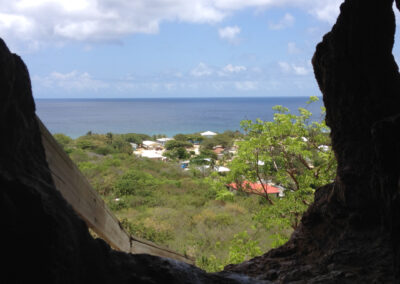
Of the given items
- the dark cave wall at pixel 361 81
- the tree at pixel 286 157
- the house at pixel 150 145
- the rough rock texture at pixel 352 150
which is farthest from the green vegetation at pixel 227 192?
the house at pixel 150 145

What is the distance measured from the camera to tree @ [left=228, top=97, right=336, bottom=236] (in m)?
8.20

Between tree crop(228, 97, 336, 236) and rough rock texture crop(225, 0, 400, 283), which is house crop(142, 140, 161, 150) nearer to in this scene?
tree crop(228, 97, 336, 236)

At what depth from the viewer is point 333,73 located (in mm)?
2580

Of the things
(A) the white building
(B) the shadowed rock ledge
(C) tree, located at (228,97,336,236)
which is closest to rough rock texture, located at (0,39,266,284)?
(B) the shadowed rock ledge

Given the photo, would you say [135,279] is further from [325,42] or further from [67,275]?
[325,42]

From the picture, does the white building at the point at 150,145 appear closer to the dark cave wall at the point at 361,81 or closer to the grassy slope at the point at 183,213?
the grassy slope at the point at 183,213

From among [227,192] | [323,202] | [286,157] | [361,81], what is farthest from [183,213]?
[361,81]

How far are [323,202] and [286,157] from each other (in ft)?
19.8

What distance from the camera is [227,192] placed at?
8.89 meters

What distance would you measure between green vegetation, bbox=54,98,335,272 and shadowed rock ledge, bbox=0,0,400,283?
5.56m

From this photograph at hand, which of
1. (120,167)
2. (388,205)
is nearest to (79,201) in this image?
(388,205)

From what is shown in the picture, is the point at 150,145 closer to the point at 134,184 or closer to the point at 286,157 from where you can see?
the point at 134,184

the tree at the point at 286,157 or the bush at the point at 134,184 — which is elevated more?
the tree at the point at 286,157

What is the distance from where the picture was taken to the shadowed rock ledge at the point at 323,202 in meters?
1.25
